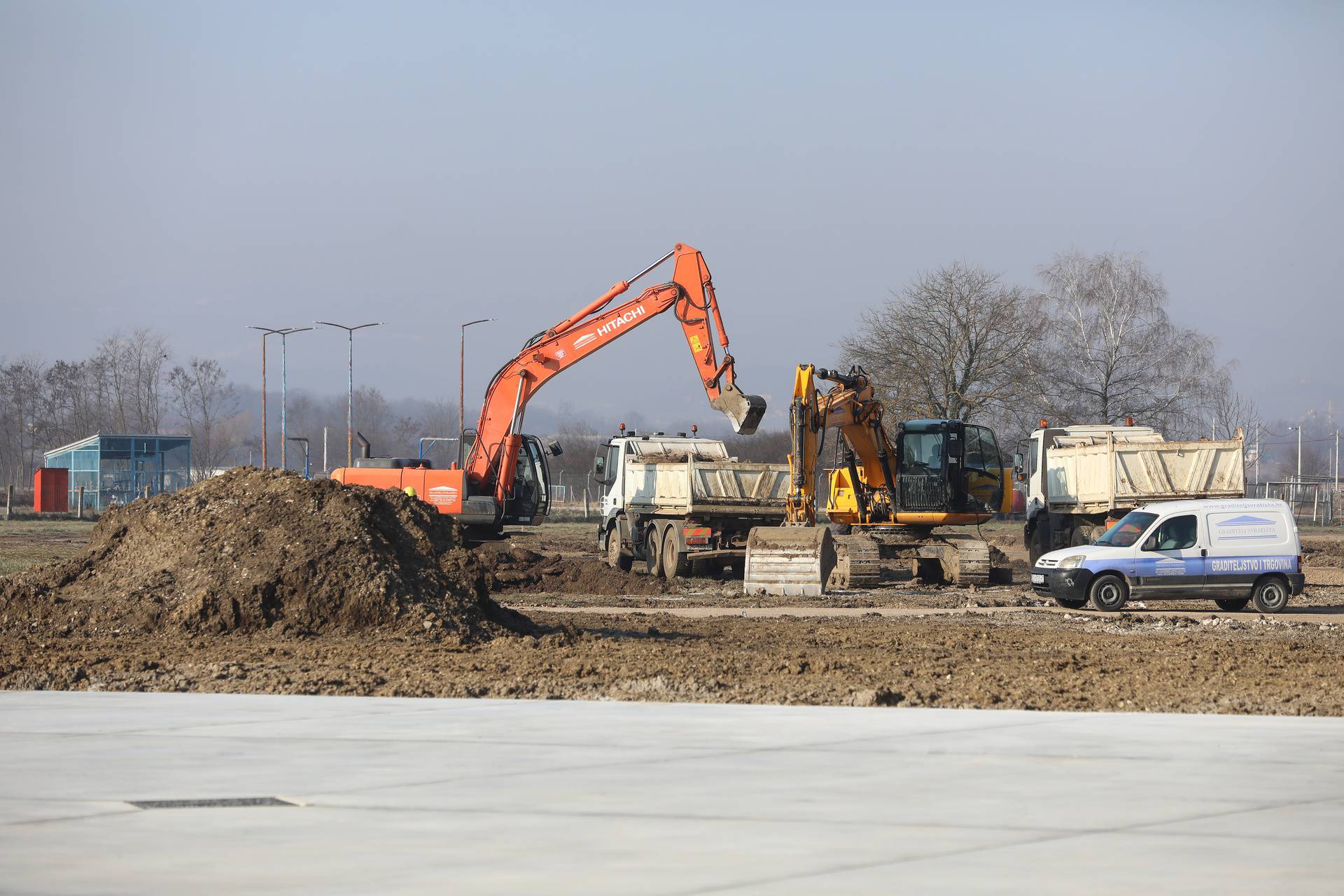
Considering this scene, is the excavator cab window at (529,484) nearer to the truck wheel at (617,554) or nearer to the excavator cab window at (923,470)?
the truck wheel at (617,554)

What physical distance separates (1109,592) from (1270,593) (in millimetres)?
2416

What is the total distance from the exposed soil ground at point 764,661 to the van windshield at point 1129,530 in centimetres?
138

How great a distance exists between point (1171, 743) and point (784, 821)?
3.42m

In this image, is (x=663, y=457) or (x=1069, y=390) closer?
(x=663, y=457)

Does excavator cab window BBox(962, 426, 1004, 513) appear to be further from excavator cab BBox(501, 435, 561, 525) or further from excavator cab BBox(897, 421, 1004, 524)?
excavator cab BBox(501, 435, 561, 525)

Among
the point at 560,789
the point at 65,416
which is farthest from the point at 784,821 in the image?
the point at 65,416

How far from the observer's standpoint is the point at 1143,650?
51.6ft

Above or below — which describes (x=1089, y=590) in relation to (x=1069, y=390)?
below

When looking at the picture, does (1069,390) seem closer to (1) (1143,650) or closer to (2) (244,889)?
(1) (1143,650)

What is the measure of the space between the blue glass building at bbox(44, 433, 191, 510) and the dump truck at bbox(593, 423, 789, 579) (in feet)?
155

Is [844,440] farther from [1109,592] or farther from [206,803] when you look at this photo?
[206,803]

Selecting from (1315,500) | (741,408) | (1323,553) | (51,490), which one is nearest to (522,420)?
(741,408)

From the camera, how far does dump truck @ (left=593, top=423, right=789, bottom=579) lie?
28891mm

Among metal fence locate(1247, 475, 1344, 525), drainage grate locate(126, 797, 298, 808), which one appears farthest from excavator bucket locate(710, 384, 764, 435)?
metal fence locate(1247, 475, 1344, 525)
